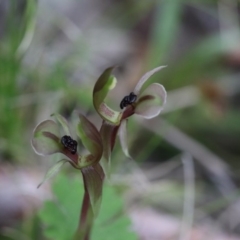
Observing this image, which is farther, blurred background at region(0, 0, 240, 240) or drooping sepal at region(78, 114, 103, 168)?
blurred background at region(0, 0, 240, 240)

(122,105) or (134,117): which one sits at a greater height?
(122,105)

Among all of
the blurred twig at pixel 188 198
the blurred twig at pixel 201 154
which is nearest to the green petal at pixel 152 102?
the blurred twig at pixel 188 198

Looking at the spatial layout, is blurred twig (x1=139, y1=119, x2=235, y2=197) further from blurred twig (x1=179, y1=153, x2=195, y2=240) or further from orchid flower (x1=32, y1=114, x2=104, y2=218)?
orchid flower (x1=32, y1=114, x2=104, y2=218)

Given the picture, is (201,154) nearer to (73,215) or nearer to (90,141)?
(73,215)

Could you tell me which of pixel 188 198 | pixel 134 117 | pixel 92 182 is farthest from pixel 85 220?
pixel 134 117

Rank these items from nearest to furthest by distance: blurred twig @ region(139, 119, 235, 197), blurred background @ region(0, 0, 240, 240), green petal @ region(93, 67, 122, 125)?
green petal @ region(93, 67, 122, 125) → blurred background @ region(0, 0, 240, 240) → blurred twig @ region(139, 119, 235, 197)

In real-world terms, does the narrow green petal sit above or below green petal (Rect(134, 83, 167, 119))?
below

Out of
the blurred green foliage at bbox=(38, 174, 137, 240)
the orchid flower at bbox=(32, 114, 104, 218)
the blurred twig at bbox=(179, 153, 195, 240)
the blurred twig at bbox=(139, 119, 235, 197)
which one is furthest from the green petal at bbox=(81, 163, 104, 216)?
the blurred twig at bbox=(139, 119, 235, 197)
